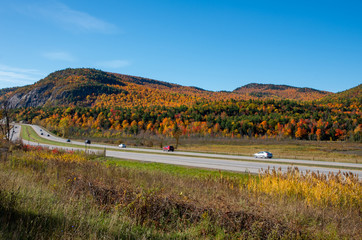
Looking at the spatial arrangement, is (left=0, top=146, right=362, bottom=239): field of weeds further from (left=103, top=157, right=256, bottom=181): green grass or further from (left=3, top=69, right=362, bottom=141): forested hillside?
(left=3, top=69, right=362, bottom=141): forested hillside

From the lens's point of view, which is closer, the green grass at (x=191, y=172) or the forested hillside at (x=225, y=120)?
the green grass at (x=191, y=172)

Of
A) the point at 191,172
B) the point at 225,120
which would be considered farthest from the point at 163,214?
the point at 225,120

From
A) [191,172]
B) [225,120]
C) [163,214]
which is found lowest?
[191,172]

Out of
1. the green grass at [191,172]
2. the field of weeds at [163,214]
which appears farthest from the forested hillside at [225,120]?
the field of weeds at [163,214]

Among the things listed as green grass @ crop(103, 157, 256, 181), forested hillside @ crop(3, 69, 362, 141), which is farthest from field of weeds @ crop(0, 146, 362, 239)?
forested hillside @ crop(3, 69, 362, 141)

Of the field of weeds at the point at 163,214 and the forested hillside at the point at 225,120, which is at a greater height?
the forested hillside at the point at 225,120

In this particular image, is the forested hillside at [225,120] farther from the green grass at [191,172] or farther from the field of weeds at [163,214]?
the field of weeds at [163,214]

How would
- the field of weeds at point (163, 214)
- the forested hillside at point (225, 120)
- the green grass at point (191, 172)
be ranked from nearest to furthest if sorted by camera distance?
the field of weeds at point (163, 214) → the green grass at point (191, 172) → the forested hillside at point (225, 120)

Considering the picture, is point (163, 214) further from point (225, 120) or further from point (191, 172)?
point (225, 120)

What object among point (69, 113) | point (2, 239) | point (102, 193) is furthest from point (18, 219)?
point (69, 113)

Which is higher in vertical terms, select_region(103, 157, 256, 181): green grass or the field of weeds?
the field of weeds

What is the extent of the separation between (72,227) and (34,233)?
70 cm

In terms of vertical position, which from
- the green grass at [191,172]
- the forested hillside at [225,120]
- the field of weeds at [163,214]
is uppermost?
the forested hillside at [225,120]

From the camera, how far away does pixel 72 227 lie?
195 inches
